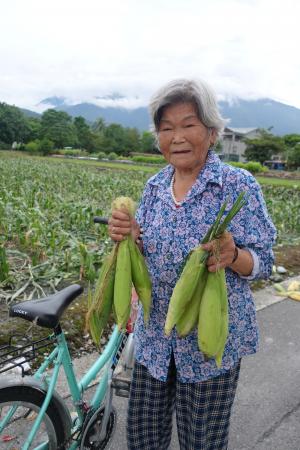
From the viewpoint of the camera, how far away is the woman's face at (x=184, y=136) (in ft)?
5.32

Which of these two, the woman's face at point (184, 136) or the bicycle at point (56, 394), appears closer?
the woman's face at point (184, 136)

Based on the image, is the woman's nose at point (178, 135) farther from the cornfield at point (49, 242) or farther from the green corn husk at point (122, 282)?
the cornfield at point (49, 242)

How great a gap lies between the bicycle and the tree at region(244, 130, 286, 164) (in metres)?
55.9

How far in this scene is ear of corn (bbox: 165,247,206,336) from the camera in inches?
55.4

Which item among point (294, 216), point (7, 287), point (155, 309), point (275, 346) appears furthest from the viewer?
point (294, 216)

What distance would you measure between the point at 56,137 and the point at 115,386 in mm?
65627

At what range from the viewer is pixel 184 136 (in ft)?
5.33

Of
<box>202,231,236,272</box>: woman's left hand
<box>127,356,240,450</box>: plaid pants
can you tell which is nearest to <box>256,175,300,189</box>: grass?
<box>127,356,240,450</box>: plaid pants

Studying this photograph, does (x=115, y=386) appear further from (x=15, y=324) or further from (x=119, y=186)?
(x=119, y=186)

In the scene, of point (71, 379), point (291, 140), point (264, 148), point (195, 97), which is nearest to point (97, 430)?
point (71, 379)

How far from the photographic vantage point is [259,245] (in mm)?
1660

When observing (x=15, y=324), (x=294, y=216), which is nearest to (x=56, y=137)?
(x=294, y=216)

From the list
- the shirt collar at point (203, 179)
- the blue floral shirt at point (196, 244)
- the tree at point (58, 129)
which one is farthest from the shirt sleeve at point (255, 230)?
the tree at point (58, 129)

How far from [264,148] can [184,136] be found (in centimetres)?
5704
